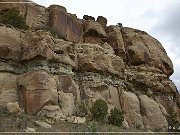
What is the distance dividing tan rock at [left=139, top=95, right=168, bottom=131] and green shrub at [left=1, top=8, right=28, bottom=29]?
51.4 ft

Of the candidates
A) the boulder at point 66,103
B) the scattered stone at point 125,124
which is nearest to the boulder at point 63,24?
the boulder at point 66,103

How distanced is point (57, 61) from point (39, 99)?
5.04 m

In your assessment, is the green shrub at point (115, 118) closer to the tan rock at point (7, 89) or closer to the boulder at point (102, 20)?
the tan rock at point (7, 89)

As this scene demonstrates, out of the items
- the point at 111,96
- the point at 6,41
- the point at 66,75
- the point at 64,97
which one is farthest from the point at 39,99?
the point at 111,96

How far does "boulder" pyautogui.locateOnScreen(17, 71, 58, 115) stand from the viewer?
28.3 m

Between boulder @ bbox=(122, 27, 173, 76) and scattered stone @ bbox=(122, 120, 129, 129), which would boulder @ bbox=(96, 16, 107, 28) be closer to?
boulder @ bbox=(122, 27, 173, 76)

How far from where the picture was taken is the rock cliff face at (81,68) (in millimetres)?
29734

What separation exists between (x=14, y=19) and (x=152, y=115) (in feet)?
59.4

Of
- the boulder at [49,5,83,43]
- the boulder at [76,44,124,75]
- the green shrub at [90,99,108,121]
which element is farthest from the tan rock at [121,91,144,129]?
the boulder at [49,5,83,43]

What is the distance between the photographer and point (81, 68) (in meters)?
34.8

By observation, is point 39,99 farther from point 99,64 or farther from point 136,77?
point 136,77

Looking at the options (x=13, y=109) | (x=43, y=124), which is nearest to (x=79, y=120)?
(x=43, y=124)

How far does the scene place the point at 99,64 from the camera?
35.8 metres

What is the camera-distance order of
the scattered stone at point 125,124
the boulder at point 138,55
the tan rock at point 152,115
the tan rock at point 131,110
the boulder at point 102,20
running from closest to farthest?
1. the scattered stone at point 125,124
2. the tan rock at point 131,110
3. the tan rock at point 152,115
4. the boulder at point 138,55
5. the boulder at point 102,20
